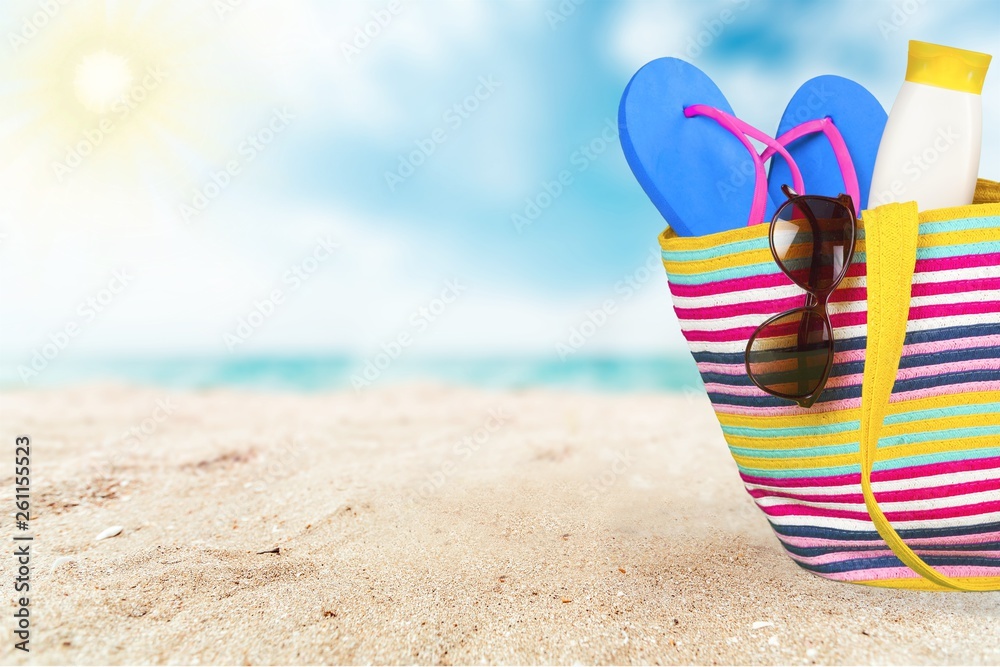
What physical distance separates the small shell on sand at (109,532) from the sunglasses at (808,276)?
1366mm

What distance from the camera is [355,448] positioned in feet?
6.95

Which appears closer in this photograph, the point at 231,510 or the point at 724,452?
the point at 231,510

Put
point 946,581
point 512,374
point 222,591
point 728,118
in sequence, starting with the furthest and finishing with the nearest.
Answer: point 512,374
point 728,118
point 222,591
point 946,581

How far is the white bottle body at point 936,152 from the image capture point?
1058 mm

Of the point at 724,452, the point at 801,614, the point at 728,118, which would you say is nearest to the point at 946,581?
the point at 801,614

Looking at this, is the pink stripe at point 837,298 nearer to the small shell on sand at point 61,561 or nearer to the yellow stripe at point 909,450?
the yellow stripe at point 909,450

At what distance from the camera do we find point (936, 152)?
1063mm

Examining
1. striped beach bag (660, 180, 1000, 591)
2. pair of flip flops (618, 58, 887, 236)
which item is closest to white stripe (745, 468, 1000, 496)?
striped beach bag (660, 180, 1000, 591)

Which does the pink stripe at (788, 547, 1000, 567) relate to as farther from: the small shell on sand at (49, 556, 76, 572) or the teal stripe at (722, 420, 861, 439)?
the small shell on sand at (49, 556, 76, 572)

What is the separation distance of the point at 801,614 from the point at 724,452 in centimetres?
114

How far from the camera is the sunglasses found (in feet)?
3.02

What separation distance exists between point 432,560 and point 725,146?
3.20 feet

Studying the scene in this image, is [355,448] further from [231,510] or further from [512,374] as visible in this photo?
[512,374]

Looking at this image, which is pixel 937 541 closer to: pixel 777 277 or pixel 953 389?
pixel 953 389
